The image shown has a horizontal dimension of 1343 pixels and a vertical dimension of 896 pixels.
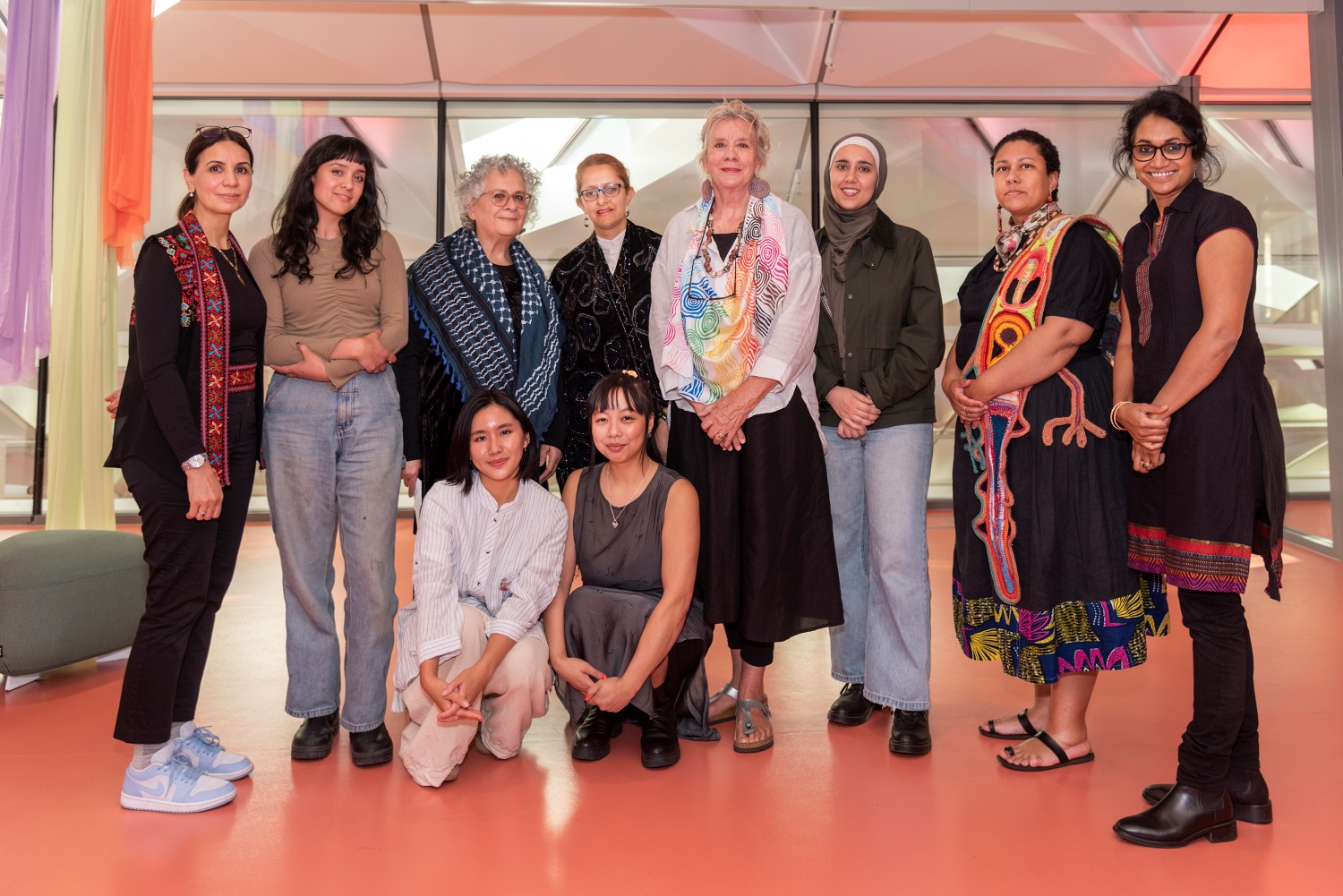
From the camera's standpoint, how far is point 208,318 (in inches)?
98.3

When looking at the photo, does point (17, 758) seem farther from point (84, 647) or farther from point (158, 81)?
point (158, 81)

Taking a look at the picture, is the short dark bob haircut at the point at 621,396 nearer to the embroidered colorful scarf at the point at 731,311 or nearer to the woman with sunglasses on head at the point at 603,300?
the embroidered colorful scarf at the point at 731,311

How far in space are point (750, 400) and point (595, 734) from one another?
3.34ft

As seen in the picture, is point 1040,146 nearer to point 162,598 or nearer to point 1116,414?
point 1116,414

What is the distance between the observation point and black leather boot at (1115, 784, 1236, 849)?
7.42 ft

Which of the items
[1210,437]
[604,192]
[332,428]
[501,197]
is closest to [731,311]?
[604,192]

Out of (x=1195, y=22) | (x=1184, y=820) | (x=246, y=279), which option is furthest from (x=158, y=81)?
(x=1184, y=820)

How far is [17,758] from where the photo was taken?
9.31 feet

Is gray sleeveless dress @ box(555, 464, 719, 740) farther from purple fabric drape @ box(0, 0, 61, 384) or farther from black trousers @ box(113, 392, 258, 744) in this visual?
purple fabric drape @ box(0, 0, 61, 384)

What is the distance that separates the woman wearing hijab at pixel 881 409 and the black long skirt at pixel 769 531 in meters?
0.16

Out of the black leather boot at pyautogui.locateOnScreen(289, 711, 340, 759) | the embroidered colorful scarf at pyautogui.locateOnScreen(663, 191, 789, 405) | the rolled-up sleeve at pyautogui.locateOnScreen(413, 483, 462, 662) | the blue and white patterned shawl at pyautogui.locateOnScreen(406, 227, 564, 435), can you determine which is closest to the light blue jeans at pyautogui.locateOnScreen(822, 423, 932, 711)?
the embroidered colorful scarf at pyautogui.locateOnScreen(663, 191, 789, 405)

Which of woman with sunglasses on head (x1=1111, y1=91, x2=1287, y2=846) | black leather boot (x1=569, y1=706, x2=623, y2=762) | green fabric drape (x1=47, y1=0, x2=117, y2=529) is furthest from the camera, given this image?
green fabric drape (x1=47, y1=0, x2=117, y2=529)

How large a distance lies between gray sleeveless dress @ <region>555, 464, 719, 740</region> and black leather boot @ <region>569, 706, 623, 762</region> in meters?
0.09

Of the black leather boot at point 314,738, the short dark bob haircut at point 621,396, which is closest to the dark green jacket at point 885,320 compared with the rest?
the short dark bob haircut at point 621,396
